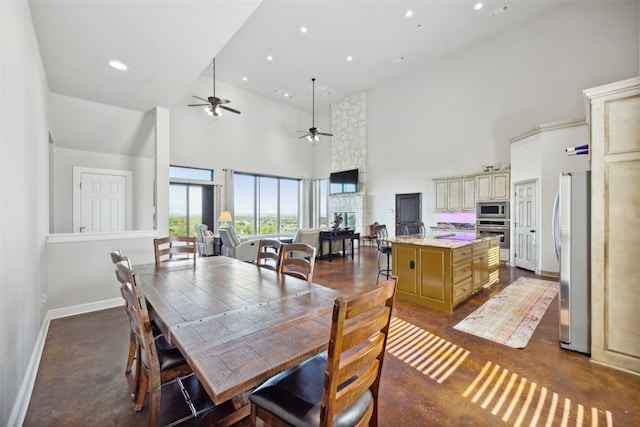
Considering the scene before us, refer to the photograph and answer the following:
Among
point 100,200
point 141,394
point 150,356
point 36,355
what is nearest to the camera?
point 150,356

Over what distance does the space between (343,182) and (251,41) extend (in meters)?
5.29

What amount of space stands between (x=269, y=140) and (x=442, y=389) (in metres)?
9.35

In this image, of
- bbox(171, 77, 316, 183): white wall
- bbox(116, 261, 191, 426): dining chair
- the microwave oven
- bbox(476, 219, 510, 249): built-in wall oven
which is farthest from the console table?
bbox(116, 261, 191, 426): dining chair

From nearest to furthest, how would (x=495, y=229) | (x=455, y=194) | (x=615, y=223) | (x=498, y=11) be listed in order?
(x=615, y=223) < (x=498, y=11) < (x=495, y=229) < (x=455, y=194)

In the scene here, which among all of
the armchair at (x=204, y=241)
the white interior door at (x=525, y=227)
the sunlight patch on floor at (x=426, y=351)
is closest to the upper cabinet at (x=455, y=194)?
the white interior door at (x=525, y=227)

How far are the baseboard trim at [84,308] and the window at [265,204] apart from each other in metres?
5.35

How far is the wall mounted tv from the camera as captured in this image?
377 inches

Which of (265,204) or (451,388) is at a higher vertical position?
(265,204)

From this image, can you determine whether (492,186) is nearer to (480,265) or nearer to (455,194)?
(455,194)

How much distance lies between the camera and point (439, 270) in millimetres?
3305

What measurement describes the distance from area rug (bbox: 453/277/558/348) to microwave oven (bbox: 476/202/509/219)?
220 centimetres

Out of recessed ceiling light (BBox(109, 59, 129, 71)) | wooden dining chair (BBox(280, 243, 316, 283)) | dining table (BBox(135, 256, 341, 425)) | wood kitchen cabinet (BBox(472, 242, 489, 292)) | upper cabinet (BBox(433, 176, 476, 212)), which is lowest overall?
wood kitchen cabinet (BBox(472, 242, 489, 292))

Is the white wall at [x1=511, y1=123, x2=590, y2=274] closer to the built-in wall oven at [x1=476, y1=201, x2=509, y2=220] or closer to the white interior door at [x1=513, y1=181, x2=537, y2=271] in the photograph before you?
the white interior door at [x1=513, y1=181, x2=537, y2=271]

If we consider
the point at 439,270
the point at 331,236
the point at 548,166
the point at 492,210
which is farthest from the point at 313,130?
the point at 439,270
